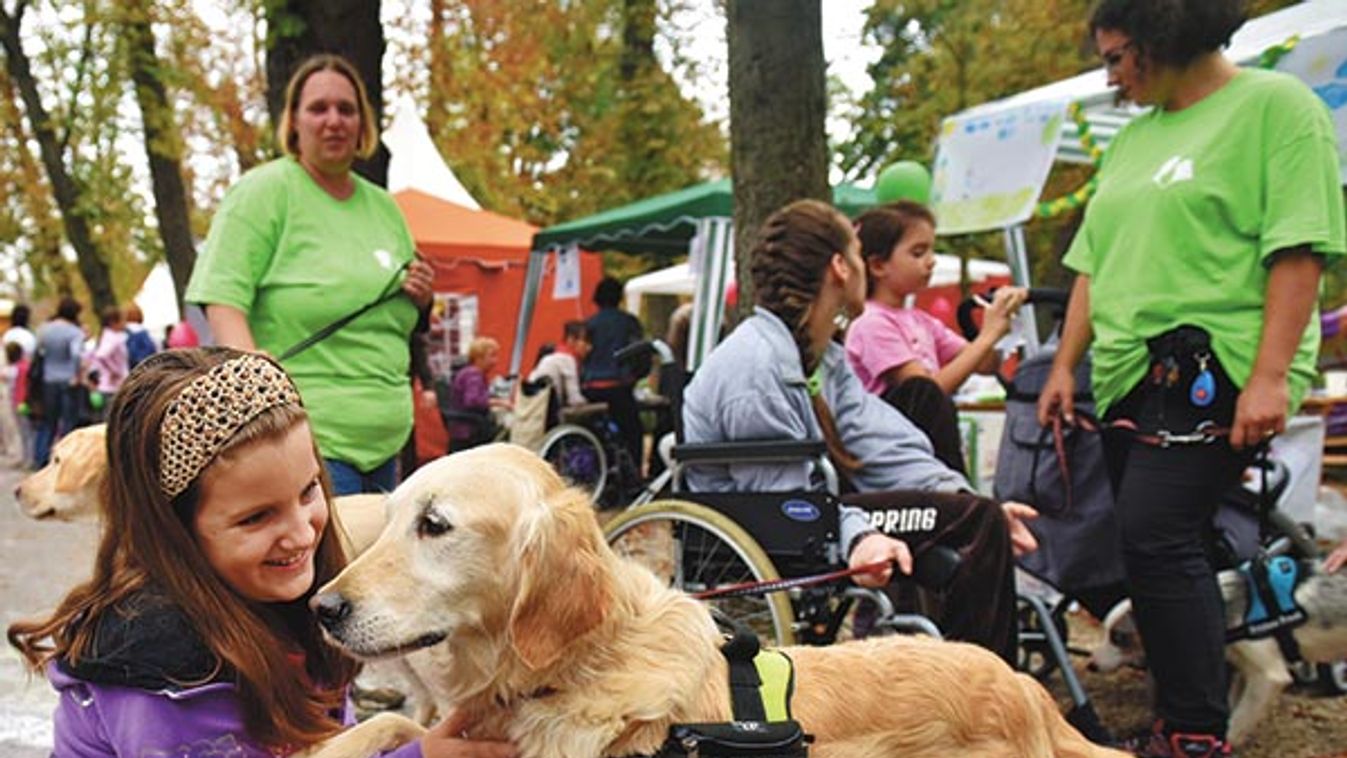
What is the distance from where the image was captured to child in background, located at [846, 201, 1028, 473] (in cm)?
397

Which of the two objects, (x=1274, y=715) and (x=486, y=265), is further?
(x=486, y=265)

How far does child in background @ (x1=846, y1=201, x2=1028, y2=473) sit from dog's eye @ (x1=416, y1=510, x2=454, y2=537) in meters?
2.45

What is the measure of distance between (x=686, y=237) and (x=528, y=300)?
6.30 ft

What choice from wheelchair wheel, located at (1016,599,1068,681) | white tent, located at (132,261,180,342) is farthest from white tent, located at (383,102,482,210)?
wheelchair wheel, located at (1016,599,1068,681)

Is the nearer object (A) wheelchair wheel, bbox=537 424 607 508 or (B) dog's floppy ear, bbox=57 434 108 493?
(B) dog's floppy ear, bbox=57 434 108 493

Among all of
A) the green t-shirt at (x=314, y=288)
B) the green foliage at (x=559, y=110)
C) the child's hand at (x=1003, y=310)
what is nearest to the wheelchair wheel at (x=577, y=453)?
the child's hand at (x=1003, y=310)

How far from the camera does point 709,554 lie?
10.9ft

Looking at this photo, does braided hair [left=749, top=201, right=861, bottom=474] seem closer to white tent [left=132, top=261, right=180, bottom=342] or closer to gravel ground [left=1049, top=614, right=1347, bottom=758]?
gravel ground [left=1049, top=614, right=1347, bottom=758]

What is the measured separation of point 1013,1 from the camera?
17031 millimetres

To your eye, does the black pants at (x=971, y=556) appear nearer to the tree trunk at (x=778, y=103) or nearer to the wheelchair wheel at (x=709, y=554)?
the wheelchair wheel at (x=709, y=554)

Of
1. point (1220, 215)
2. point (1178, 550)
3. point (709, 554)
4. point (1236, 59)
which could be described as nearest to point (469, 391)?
point (1236, 59)

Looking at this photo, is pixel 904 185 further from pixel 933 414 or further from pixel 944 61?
pixel 944 61

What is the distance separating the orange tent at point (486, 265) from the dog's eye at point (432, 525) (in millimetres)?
6790

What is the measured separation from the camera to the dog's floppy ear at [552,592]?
1.79m
